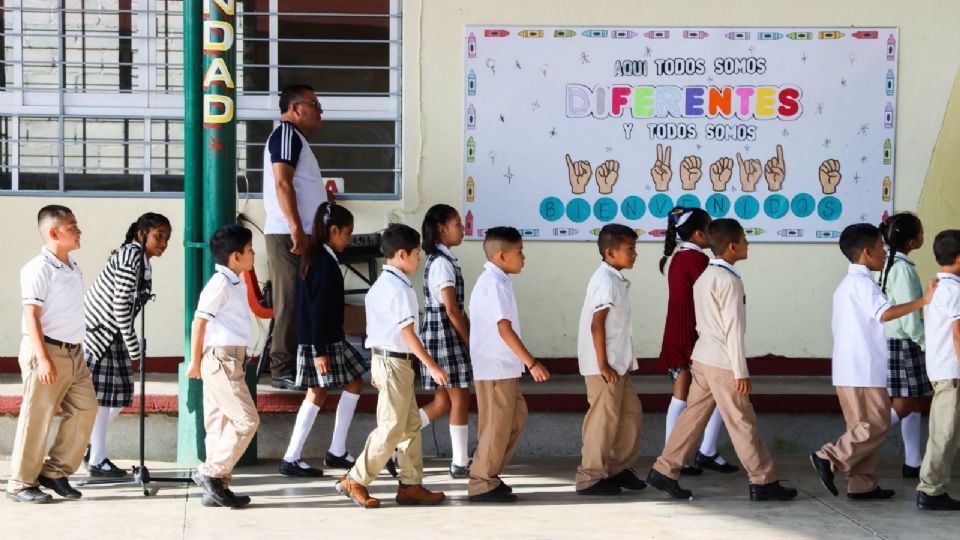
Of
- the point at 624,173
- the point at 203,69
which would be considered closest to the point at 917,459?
the point at 624,173

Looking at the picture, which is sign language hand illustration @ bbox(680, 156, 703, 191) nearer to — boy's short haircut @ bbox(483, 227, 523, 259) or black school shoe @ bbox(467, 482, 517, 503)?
boy's short haircut @ bbox(483, 227, 523, 259)

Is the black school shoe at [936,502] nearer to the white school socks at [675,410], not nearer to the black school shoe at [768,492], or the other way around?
the black school shoe at [768,492]

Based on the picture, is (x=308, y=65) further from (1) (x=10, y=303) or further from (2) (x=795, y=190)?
(2) (x=795, y=190)

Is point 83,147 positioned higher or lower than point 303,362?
higher

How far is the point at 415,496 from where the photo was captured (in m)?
6.59

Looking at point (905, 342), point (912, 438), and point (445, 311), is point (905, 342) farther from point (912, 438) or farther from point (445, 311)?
point (445, 311)

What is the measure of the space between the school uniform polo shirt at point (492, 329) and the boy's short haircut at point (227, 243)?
1203 mm

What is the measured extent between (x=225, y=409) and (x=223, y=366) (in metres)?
0.21

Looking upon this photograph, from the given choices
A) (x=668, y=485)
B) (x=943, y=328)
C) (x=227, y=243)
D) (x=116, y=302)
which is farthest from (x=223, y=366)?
(x=943, y=328)

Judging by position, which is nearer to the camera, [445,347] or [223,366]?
[223,366]

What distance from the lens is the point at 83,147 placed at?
29.3 ft

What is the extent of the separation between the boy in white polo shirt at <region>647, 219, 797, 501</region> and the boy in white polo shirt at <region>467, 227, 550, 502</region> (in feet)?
2.79

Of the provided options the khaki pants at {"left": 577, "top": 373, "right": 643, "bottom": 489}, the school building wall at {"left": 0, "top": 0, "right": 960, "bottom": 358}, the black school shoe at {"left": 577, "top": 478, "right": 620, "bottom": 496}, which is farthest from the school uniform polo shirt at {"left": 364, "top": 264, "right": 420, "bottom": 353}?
the school building wall at {"left": 0, "top": 0, "right": 960, "bottom": 358}

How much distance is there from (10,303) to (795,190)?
5360 millimetres
